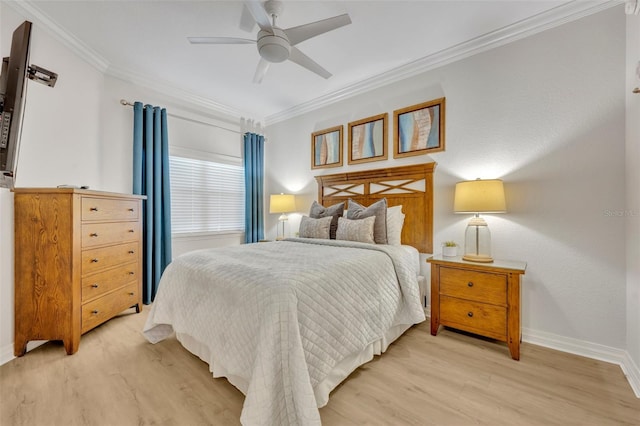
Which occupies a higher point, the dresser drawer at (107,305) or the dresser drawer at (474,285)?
the dresser drawer at (474,285)

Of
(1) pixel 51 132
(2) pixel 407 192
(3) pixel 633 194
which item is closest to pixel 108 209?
(1) pixel 51 132

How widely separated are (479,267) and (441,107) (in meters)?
1.67

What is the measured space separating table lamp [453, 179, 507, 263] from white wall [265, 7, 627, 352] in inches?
6.6

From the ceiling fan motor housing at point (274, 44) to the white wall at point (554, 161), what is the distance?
5.64 feet

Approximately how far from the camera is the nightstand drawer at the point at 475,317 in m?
1.98

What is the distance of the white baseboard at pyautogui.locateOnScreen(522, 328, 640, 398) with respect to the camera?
1650 millimetres

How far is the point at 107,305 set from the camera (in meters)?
2.34

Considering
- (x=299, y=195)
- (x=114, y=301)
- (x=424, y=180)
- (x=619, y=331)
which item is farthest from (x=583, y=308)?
(x=114, y=301)

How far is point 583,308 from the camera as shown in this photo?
6.61 feet

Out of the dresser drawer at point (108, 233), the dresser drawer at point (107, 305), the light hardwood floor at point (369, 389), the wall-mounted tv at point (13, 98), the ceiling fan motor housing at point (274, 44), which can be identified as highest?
the ceiling fan motor housing at point (274, 44)

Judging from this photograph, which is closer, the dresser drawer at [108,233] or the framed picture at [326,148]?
the dresser drawer at [108,233]

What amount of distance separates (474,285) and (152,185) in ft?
11.7

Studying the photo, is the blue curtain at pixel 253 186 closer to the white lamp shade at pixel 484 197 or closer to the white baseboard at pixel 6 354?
the white baseboard at pixel 6 354

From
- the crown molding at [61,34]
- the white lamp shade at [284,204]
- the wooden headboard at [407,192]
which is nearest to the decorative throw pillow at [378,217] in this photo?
the wooden headboard at [407,192]
